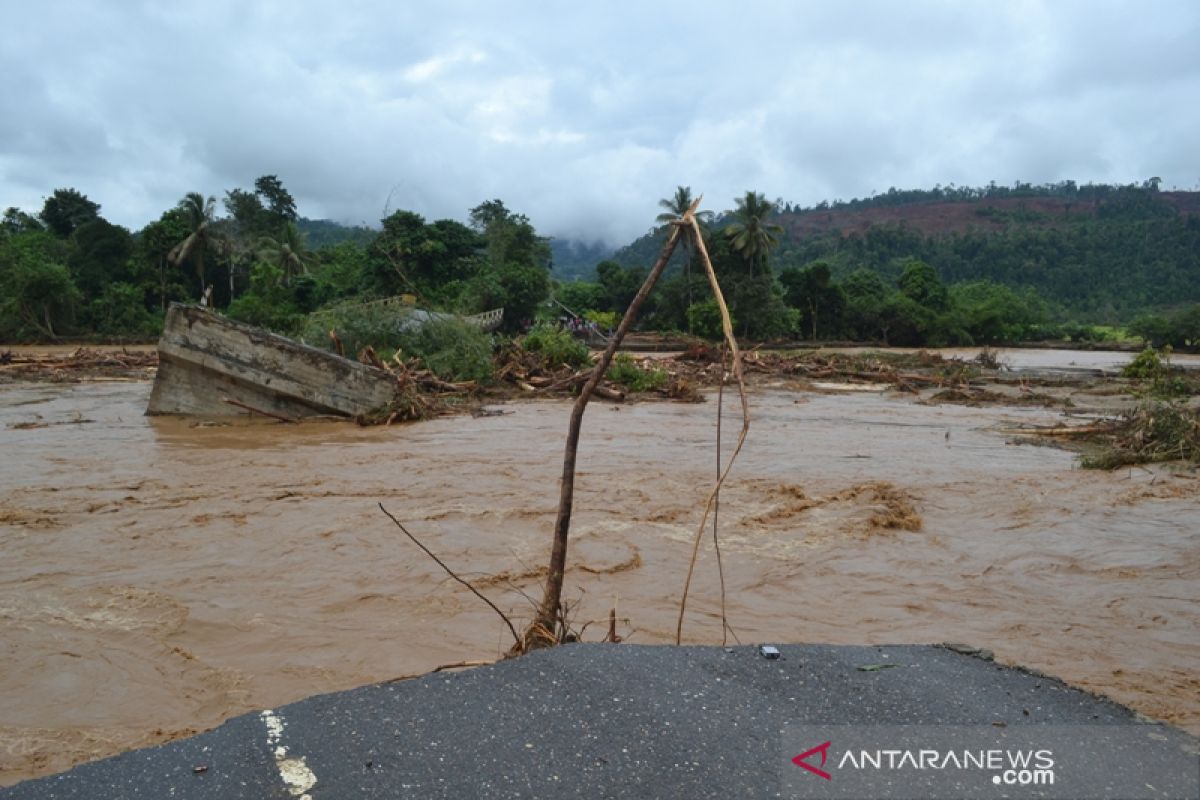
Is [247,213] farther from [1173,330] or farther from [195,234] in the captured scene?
[1173,330]

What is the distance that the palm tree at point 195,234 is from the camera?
4197 cm

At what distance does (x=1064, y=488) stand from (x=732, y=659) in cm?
625

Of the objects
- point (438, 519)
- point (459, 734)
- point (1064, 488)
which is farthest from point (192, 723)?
point (1064, 488)

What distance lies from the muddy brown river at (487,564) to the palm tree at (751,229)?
36026 mm

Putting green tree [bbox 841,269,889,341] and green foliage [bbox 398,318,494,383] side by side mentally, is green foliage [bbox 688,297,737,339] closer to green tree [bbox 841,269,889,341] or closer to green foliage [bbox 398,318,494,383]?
green tree [bbox 841,269,889,341]

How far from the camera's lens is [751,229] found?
44969 mm

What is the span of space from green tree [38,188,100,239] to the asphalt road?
56.3 meters

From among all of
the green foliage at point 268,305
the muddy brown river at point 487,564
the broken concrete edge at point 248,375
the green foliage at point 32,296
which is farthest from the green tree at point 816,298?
the muddy brown river at point 487,564

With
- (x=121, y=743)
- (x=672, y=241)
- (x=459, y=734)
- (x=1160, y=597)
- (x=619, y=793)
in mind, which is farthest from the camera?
(x=1160, y=597)

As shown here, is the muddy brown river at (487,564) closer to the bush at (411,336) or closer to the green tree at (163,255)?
the bush at (411,336)

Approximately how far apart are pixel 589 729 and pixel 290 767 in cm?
78

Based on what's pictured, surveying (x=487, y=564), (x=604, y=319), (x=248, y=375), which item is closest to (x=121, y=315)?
(x=604, y=319)

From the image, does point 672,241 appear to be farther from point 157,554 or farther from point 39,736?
point 157,554

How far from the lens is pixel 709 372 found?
22.8m
